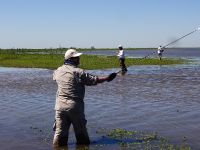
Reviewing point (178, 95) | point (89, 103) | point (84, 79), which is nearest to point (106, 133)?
point (84, 79)

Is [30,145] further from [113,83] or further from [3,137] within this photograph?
[113,83]

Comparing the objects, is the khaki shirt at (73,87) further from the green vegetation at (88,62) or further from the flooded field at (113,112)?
the green vegetation at (88,62)

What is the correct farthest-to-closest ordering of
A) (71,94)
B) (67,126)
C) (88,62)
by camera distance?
1. (88,62)
2. (67,126)
3. (71,94)

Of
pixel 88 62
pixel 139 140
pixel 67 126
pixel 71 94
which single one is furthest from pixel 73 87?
pixel 88 62

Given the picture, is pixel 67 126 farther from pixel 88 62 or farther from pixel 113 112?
pixel 88 62

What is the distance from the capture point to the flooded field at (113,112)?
10094 mm

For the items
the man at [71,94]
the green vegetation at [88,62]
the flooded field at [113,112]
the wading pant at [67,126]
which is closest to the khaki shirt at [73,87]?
the man at [71,94]

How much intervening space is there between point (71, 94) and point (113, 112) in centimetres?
445

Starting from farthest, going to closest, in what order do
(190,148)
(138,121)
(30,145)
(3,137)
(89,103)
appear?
(89,103)
(138,121)
(3,137)
(30,145)
(190,148)

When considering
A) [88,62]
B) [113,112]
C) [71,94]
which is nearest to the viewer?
[71,94]

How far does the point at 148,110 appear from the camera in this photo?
1334cm

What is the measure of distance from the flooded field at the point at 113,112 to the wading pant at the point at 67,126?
0.26 m

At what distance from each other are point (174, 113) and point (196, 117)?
83cm

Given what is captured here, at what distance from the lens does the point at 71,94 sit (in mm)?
8883
